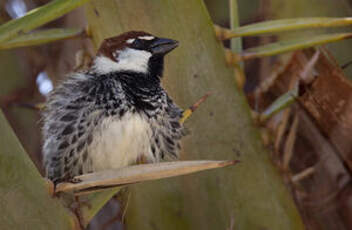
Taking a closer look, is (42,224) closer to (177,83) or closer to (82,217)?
(82,217)

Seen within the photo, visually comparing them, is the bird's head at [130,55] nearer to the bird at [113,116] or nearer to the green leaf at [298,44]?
the bird at [113,116]

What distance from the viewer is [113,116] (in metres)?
1.47

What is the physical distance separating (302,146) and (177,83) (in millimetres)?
724

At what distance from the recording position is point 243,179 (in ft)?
4.53

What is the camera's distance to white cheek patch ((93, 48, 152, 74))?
1.66m

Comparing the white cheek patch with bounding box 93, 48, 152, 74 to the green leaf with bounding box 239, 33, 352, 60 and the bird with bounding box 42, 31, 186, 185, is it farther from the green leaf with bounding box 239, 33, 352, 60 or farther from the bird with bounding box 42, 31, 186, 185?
the green leaf with bounding box 239, 33, 352, 60

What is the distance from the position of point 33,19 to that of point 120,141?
1.93ft

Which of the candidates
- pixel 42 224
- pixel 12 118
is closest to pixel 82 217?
pixel 42 224

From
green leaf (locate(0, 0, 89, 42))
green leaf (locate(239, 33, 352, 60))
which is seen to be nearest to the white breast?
green leaf (locate(239, 33, 352, 60))

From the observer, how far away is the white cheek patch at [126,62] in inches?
65.5

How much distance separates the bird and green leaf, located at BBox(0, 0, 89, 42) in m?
0.50

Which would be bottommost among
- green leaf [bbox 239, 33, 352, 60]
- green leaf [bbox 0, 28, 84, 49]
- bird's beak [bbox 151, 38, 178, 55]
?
green leaf [bbox 239, 33, 352, 60]

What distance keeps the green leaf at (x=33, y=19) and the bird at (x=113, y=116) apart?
501mm

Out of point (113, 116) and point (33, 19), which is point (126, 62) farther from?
point (33, 19)
